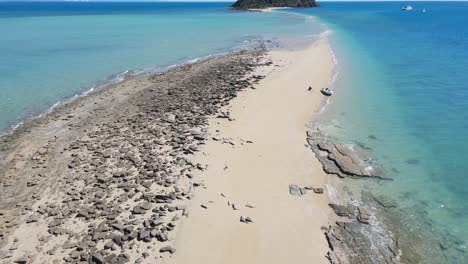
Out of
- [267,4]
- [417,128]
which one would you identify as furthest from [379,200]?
[267,4]

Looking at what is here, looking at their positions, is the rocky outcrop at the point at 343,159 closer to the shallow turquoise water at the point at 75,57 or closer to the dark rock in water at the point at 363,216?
the dark rock in water at the point at 363,216

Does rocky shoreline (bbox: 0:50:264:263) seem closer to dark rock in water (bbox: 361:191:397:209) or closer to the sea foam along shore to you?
the sea foam along shore

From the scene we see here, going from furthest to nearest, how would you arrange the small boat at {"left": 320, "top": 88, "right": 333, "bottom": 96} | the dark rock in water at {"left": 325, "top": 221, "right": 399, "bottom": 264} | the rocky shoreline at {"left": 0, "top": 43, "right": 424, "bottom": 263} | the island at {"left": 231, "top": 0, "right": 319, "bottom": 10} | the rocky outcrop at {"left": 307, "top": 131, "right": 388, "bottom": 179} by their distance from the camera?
the island at {"left": 231, "top": 0, "right": 319, "bottom": 10} → the small boat at {"left": 320, "top": 88, "right": 333, "bottom": 96} → the rocky outcrop at {"left": 307, "top": 131, "right": 388, "bottom": 179} → the rocky shoreline at {"left": 0, "top": 43, "right": 424, "bottom": 263} → the dark rock in water at {"left": 325, "top": 221, "right": 399, "bottom": 264}

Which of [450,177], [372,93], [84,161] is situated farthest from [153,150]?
[372,93]

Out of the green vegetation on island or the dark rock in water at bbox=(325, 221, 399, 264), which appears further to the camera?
the green vegetation on island

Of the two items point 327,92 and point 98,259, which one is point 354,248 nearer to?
point 98,259

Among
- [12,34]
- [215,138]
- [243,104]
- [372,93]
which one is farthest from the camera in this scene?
[12,34]

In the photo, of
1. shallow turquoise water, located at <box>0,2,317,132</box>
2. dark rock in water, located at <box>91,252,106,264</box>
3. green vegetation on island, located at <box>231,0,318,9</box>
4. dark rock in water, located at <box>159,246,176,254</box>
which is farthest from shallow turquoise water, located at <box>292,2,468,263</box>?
green vegetation on island, located at <box>231,0,318,9</box>

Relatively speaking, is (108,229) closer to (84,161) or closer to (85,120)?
(84,161)
